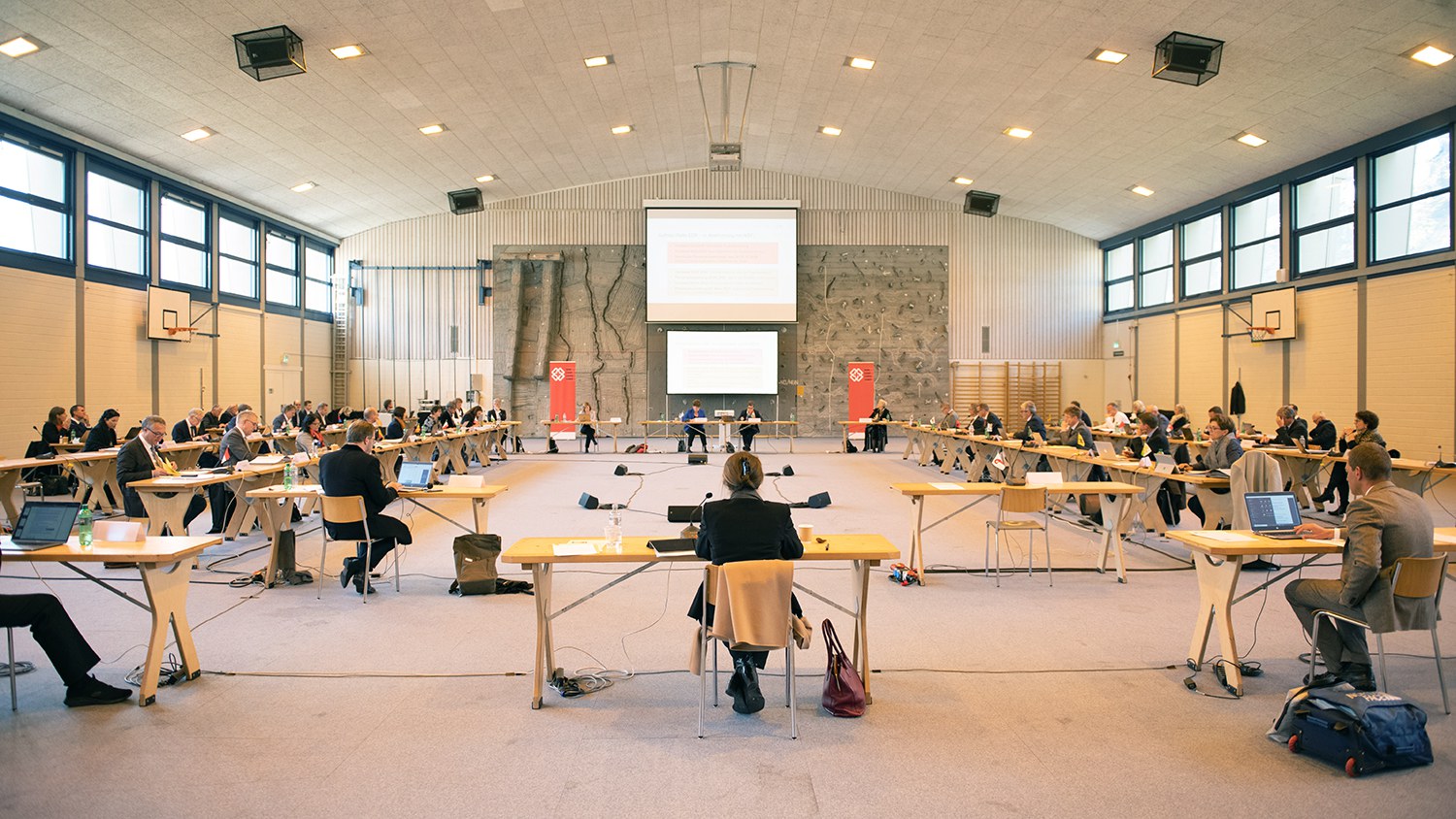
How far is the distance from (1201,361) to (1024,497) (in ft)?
44.3

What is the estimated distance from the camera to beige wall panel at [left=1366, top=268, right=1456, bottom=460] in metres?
11.3

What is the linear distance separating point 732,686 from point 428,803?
1274mm

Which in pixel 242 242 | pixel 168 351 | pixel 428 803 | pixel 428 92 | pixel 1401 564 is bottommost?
pixel 428 803

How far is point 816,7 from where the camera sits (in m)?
11.2

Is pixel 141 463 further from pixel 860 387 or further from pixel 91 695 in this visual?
A: pixel 860 387

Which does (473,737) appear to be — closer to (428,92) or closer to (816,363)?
(428,92)

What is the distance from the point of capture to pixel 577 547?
3879mm

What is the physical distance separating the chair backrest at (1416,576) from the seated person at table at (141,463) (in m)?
7.45

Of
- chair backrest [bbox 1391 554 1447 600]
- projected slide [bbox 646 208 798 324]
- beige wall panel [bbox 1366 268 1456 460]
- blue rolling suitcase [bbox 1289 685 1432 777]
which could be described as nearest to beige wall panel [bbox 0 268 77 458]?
projected slide [bbox 646 208 798 324]

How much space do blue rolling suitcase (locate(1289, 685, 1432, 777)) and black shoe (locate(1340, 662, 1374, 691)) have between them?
0.57 meters

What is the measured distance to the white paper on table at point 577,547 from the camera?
3770mm

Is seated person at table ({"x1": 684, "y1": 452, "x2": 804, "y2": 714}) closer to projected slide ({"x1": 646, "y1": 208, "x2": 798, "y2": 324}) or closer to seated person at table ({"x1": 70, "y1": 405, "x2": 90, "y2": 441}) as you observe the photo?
seated person at table ({"x1": 70, "y1": 405, "x2": 90, "y2": 441})

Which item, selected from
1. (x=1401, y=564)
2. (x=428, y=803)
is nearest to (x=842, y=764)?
(x=428, y=803)

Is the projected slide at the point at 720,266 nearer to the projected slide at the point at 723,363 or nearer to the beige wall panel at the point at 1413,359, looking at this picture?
the projected slide at the point at 723,363
